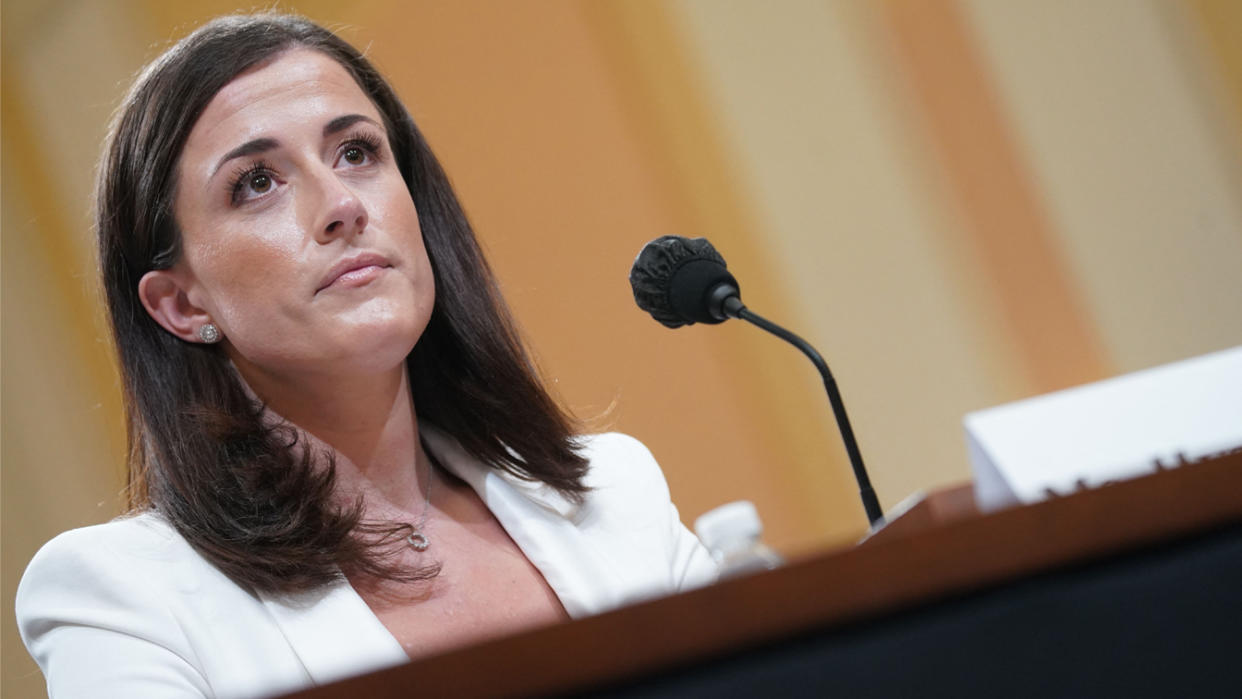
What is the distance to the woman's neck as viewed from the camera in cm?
145

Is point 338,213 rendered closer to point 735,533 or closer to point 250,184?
point 250,184

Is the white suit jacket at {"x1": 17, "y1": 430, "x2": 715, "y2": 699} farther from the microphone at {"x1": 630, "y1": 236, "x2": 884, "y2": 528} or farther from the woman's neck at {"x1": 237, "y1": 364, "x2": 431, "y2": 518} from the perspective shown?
the microphone at {"x1": 630, "y1": 236, "x2": 884, "y2": 528}

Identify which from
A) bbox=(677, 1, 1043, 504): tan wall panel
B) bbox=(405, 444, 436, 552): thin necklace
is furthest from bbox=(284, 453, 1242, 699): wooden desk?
bbox=(677, 1, 1043, 504): tan wall panel

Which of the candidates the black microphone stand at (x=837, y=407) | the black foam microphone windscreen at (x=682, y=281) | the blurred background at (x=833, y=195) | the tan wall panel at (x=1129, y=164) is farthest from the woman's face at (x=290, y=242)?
the tan wall panel at (x=1129, y=164)

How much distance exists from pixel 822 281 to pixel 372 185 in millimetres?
1609

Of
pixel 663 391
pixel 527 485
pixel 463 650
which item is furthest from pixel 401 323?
pixel 663 391

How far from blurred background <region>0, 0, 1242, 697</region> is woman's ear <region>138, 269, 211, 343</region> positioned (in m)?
1.49

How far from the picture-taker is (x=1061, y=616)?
1.59 ft

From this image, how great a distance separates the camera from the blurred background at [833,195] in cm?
277

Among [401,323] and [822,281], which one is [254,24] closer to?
[401,323]

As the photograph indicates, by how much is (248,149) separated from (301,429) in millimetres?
352

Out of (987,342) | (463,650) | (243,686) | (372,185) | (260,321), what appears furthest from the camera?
(987,342)

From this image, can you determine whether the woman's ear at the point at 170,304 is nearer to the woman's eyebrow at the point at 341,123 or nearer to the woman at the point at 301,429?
the woman at the point at 301,429

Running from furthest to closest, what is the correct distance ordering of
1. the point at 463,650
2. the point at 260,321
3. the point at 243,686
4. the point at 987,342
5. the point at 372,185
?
1. the point at 987,342
2. the point at 372,185
3. the point at 260,321
4. the point at 243,686
5. the point at 463,650
